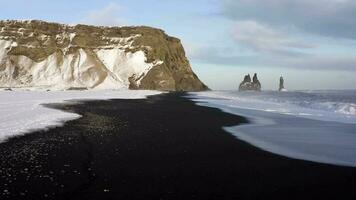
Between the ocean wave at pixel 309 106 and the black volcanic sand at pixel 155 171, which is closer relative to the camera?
the black volcanic sand at pixel 155 171

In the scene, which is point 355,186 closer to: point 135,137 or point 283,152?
point 283,152

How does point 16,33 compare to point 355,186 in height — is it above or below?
above

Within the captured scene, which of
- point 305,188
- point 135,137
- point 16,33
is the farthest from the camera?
point 16,33

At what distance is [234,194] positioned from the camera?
10.8 metres

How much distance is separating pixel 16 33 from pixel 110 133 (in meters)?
188

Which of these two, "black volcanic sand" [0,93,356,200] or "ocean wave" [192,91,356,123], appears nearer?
"black volcanic sand" [0,93,356,200]

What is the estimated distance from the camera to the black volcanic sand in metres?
10.8

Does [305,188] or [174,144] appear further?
[174,144]

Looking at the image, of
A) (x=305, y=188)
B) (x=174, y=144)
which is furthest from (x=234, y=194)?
(x=174, y=144)

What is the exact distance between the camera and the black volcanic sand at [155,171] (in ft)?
35.4

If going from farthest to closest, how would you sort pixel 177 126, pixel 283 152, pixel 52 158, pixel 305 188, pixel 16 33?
1. pixel 16 33
2. pixel 177 126
3. pixel 283 152
4. pixel 52 158
5. pixel 305 188

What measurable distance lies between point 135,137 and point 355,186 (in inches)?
417

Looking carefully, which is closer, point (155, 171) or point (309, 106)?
point (155, 171)

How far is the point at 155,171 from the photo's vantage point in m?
13.1
